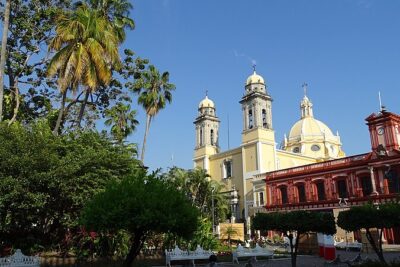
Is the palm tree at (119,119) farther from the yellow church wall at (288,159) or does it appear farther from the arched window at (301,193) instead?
the yellow church wall at (288,159)

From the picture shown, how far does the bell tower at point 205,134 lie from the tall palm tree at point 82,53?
4175 cm

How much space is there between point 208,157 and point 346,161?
25.3 metres

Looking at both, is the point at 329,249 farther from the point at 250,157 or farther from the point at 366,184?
the point at 250,157

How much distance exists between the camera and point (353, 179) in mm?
41281

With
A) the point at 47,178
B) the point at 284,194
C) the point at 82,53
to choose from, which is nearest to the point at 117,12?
the point at 82,53

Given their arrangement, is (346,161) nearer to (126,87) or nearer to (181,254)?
(126,87)

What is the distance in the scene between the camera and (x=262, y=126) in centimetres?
5516

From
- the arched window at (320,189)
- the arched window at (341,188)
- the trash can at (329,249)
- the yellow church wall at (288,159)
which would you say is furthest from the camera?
the yellow church wall at (288,159)

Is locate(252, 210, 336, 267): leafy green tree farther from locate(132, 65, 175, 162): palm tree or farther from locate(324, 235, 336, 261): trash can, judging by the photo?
locate(132, 65, 175, 162): palm tree

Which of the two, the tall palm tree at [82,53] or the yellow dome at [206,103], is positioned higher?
the yellow dome at [206,103]

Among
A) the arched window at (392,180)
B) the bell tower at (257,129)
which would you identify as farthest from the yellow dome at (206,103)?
the arched window at (392,180)

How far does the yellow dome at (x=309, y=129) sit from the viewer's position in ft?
217

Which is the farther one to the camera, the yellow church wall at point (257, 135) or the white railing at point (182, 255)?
the yellow church wall at point (257, 135)

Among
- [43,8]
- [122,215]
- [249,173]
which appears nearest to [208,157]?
[249,173]
